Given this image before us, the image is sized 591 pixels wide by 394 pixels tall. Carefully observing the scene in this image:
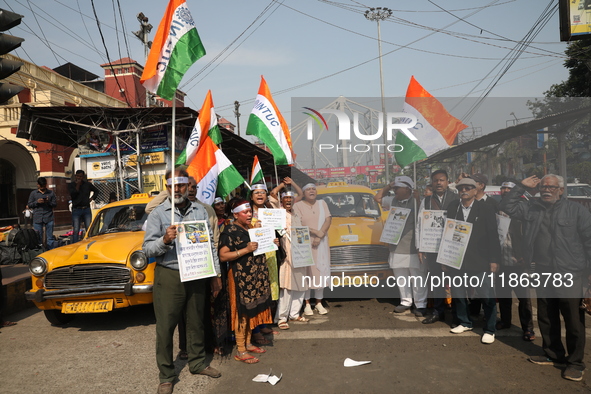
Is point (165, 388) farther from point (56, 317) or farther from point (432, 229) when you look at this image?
point (432, 229)

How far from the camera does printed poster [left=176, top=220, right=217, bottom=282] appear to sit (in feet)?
12.5

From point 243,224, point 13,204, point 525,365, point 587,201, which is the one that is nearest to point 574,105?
point 587,201

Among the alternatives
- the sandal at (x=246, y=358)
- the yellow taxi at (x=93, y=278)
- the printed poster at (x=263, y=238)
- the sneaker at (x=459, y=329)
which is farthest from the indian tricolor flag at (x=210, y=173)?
the sneaker at (x=459, y=329)

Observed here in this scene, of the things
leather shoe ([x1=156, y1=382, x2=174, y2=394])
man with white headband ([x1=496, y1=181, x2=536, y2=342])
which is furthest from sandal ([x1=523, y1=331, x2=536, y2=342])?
leather shoe ([x1=156, y1=382, x2=174, y2=394])

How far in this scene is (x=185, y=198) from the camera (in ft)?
13.4

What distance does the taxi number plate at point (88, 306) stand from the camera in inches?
218

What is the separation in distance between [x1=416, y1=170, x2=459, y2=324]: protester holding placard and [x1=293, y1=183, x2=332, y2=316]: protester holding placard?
1.41m

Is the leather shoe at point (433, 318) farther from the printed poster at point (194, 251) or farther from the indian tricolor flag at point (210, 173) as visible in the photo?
the indian tricolor flag at point (210, 173)

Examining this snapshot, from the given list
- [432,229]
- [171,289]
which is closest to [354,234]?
[432,229]

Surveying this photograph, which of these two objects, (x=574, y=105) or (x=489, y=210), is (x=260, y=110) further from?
(x=574, y=105)

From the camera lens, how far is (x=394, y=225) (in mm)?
6398

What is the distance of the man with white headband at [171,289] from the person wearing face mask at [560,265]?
343 cm

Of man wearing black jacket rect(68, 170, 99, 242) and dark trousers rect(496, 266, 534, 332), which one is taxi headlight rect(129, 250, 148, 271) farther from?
man wearing black jacket rect(68, 170, 99, 242)

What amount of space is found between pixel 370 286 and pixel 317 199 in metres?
1.82
